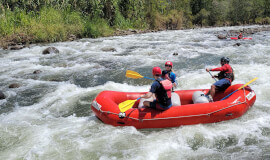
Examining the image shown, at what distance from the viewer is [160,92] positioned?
3.95m

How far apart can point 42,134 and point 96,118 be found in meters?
1.04

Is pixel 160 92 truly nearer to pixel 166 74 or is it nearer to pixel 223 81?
pixel 166 74

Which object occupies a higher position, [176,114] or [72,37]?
[176,114]

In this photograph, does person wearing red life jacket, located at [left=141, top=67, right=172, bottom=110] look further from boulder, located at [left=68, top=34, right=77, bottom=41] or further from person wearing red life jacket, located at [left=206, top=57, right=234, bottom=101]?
boulder, located at [left=68, top=34, right=77, bottom=41]

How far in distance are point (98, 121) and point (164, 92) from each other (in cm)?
146

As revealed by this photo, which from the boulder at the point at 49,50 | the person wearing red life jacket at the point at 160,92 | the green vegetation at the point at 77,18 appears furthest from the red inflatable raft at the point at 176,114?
the green vegetation at the point at 77,18

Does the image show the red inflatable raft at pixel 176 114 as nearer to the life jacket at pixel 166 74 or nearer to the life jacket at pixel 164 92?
the life jacket at pixel 164 92

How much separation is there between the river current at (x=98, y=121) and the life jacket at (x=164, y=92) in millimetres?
528

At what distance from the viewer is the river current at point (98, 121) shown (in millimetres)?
3494

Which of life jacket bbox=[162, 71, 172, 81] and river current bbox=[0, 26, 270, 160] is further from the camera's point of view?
life jacket bbox=[162, 71, 172, 81]

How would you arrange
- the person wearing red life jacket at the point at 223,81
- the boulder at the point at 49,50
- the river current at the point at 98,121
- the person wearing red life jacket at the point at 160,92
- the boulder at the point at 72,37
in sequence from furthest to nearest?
the boulder at the point at 72,37 < the boulder at the point at 49,50 < the person wearing red life jacket at the point at 223,81 < the person wearing red life jacket at the point at 160,92 < the river current at the point at 98,121

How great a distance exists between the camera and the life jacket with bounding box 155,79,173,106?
153 inches

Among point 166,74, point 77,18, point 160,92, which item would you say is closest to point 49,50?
point 77,18

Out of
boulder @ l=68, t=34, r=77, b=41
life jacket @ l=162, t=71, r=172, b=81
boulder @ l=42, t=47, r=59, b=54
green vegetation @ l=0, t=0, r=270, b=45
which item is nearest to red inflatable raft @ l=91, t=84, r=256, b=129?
life jacket @ l=162, t=71, r=172, b=81
